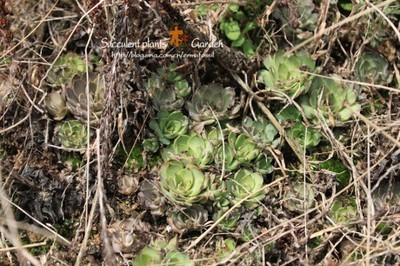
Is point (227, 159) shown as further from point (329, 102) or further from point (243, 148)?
point (329, 102)

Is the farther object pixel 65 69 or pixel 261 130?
pixel 65 69

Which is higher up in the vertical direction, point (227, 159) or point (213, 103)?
point (213, 103)

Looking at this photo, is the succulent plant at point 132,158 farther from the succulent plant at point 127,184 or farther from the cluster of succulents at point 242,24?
the cluster of succulents at point 242,24

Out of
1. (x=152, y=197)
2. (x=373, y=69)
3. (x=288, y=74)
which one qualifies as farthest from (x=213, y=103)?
(x=373, y=69)

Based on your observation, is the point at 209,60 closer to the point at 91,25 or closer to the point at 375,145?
the point at 91,25

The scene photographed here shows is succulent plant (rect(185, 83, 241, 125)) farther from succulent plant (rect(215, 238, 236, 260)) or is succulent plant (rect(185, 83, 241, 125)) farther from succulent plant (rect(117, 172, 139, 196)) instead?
succulent plant (rect(215, 238, 236, 260))

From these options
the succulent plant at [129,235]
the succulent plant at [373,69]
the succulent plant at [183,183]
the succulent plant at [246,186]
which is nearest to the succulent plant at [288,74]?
the succulent plant at [373,69]
